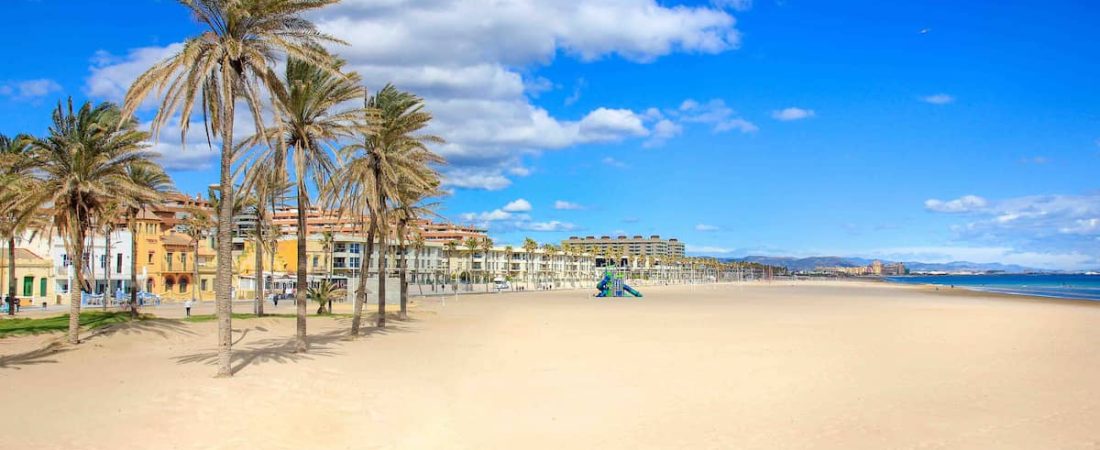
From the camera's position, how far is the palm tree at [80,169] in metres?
20.7

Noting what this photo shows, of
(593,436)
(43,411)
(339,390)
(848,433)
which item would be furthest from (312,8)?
(848,433)

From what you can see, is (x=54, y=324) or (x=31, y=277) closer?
(x=54, y=324)

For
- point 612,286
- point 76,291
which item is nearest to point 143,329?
point 76,291

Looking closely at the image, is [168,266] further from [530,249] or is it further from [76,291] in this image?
[530,249]

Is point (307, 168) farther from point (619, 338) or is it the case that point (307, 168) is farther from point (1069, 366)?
point (1069, 366)

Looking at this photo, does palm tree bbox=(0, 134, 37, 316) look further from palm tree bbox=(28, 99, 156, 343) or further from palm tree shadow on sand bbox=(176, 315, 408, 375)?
palm tree shadow on sand bbox=(176, 315, 408, 375)

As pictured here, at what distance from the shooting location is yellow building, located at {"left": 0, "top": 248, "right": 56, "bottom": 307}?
51312mm

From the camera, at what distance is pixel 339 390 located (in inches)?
568

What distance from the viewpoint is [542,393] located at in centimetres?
1509

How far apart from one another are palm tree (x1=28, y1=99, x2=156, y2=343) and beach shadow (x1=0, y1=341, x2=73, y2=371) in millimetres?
595

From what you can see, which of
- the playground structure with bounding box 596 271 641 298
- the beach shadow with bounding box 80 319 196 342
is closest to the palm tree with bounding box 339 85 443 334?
the beach shadow with bounding box 80 319 196 342

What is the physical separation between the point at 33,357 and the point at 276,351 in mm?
5675

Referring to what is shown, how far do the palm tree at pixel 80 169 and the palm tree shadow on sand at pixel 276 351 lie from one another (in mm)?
4676

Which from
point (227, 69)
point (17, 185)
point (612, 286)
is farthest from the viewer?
point (612, 286)
